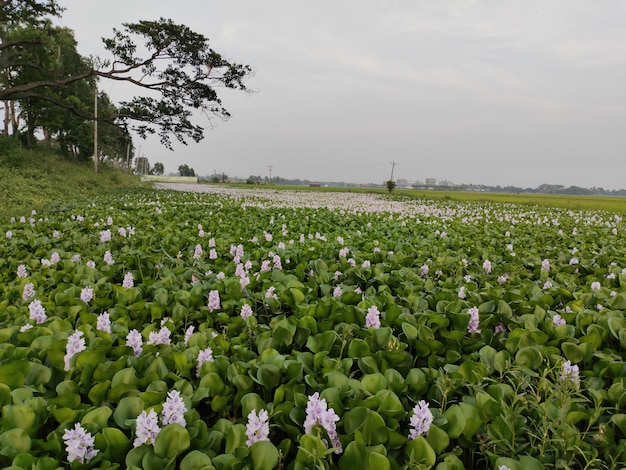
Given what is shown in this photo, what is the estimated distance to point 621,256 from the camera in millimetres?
4875

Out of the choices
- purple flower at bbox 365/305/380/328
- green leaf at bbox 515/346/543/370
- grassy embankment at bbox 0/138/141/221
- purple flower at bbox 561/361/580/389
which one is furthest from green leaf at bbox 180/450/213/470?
grassy embankment at bbox 0/138/141/221

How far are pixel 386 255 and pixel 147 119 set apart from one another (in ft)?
67.1

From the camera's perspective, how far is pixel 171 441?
116 cm

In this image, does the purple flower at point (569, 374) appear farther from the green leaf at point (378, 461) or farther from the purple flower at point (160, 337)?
the purple flower at point (160, 337)

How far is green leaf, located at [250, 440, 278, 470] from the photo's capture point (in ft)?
3.65

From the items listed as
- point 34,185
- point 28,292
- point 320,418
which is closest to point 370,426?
point 320,418

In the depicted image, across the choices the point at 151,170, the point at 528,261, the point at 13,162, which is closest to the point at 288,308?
the point at 528,261

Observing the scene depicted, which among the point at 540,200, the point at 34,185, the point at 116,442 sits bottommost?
the point at 116,442

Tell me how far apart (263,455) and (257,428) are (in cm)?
9

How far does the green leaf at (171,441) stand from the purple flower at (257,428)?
19cm

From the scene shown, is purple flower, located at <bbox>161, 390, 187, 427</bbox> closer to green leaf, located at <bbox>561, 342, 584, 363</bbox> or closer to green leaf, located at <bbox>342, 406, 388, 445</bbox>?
green leaf, located at <bbox>342, 406, 388, 445</bbox>

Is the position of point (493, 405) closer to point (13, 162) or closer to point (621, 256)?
point (621, 256)

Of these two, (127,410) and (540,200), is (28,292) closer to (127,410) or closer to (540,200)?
(127,410)

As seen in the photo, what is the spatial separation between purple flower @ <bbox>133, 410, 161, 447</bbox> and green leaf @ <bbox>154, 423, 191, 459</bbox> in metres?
0.03
